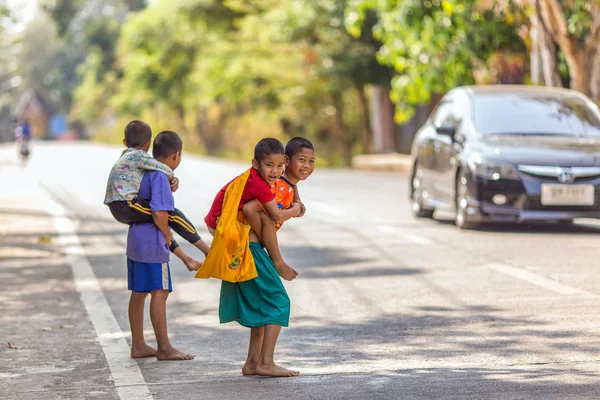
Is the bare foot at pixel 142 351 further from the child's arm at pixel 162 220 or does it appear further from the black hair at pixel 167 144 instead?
the black hair at pixel 167 144

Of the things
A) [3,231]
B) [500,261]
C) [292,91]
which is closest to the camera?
[500,261]

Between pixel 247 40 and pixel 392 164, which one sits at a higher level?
pixel 247 40

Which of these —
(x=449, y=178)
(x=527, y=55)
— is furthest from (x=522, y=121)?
(x=527, y=55)

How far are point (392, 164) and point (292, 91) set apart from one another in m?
9.66

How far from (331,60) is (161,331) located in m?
30.8

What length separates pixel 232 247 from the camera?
264 inches

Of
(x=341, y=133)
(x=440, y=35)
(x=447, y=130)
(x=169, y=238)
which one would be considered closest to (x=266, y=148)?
(x=169, y=238)

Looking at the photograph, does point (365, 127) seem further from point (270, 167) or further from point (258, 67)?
point (270, 167)

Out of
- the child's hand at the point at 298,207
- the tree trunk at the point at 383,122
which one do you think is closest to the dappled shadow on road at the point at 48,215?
the child's hand at the point at 298,207

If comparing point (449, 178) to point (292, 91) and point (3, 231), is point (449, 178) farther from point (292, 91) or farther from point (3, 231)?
point (292, 91)

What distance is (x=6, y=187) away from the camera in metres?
28.0

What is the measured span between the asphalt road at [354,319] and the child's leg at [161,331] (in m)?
0.08

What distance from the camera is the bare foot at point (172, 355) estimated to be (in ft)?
24.1

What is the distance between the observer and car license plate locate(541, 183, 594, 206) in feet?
45.2
